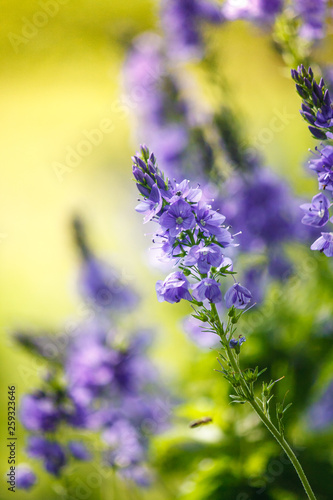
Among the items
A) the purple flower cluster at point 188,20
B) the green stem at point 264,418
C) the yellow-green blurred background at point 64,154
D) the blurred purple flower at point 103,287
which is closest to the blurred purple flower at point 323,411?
the yellow-green blurred background at point 64,154

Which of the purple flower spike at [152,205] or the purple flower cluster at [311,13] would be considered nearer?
the purple flower spike at [152,205]

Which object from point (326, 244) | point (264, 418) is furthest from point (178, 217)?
point (264, 418)

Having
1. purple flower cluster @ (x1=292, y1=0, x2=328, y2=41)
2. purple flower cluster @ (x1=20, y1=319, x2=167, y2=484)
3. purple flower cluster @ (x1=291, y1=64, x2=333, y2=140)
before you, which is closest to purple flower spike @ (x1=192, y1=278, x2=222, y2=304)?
purple flower cluster @ (x1=291, y1=64, x2=333, y2=140)

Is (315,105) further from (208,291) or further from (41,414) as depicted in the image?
(41,414)

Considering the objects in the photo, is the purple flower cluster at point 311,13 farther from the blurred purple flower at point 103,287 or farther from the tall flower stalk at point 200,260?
Result: the blurred purple flower at point 103,287

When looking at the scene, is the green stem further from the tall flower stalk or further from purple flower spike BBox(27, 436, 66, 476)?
purple flower spike BBox(27, 436, 66, 476)

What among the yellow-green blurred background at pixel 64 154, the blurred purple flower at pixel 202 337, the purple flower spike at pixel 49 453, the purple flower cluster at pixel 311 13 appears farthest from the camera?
the yellow-green blurred background at pixel 64 154

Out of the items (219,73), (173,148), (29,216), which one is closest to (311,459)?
(173,148)

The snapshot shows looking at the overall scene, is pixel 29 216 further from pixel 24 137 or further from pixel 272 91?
pixel 272 91
